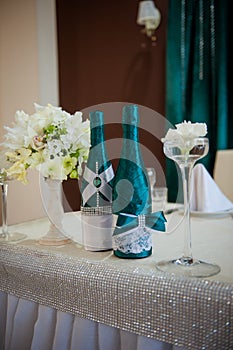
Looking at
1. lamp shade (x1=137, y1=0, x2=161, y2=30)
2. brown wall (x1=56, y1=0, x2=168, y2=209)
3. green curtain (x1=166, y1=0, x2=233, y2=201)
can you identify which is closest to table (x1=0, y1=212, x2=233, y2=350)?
green curtain (x1=166, y1=0, x2=233, y2=201)

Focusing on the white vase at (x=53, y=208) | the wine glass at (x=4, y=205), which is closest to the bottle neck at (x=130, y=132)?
the white vase at (x=53, y=208)

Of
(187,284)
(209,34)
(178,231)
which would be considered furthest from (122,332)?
(209,34)

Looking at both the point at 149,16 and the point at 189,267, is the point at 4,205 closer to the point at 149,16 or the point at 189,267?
the point at 189,267

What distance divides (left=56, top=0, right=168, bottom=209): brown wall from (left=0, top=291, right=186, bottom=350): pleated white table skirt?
174 cm

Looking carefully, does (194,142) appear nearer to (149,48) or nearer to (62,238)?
(62,238)

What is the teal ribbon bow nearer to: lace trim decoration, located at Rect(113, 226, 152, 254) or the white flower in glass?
lace trim decoration, located at Rect(113, 226, 152, 254)

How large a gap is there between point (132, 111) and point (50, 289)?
1.37 ft

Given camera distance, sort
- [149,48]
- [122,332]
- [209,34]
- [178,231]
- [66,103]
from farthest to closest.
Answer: [66,103], [149,48], [209,34], [178,231], [122,332]

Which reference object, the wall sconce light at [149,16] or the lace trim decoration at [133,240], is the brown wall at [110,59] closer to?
the wall sconce light at [149,16]

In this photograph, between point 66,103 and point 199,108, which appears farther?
point 66,103

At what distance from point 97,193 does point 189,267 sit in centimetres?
25

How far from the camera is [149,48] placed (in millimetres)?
2914

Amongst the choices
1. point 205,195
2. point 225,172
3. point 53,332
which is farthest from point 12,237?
point 225,172

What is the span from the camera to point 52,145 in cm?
95
